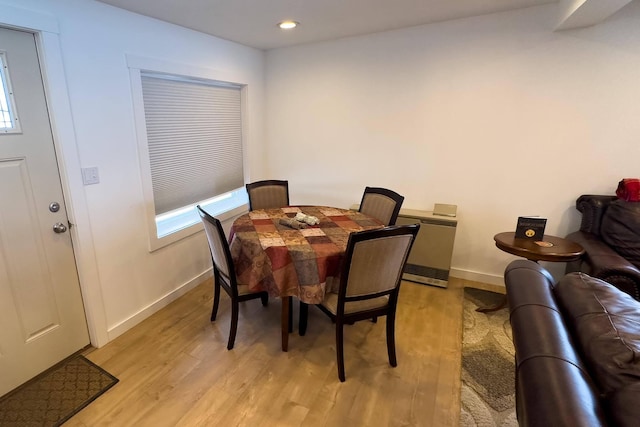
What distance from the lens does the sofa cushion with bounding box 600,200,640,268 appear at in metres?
2.22

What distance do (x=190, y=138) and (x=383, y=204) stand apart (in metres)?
1.91

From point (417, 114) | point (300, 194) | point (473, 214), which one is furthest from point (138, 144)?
point (473, 214)

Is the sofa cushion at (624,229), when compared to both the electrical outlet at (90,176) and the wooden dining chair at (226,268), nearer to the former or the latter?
the wooden dining chair at (226,268)

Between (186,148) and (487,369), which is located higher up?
(186,148)

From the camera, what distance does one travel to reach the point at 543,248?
2.33 metres

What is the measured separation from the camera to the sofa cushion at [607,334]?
0.79 m

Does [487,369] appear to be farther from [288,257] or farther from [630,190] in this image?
[630,190]

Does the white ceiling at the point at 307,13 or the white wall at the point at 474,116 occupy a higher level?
the white ceiling at the point at 307,13

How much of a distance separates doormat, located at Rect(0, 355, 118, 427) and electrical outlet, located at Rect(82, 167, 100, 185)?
1198mm

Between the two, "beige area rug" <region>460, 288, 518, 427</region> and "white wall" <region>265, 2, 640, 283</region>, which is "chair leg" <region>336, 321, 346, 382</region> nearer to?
"beige area rug" <region>460, 288, 518, 427</region>

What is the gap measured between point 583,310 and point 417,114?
94.8 inches

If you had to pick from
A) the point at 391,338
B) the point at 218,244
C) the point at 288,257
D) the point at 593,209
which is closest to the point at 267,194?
the point at 218,244

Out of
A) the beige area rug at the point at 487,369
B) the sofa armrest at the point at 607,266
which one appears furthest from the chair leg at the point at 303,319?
the sofa armrest at the point at 607,266

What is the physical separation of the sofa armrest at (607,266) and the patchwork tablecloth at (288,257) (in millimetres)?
1658
